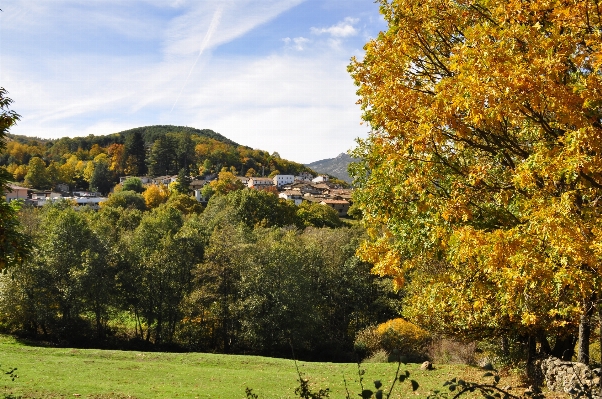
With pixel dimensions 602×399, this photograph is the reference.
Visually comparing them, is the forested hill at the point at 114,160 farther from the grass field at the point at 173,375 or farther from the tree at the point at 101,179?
the grass field at the point at 173,375

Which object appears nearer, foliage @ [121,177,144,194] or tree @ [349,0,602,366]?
tree @ [349,0,602,366]

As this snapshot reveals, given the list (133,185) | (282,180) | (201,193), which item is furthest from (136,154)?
(201,193)

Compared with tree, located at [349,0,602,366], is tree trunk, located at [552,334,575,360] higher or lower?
lower

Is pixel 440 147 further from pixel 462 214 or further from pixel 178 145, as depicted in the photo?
pixel 178 145

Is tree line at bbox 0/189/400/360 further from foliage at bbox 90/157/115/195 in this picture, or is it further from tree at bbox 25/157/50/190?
tree at bbox 25/157/50/190

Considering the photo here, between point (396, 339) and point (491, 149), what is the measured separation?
1048 inches

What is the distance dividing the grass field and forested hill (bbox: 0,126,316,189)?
88.8 m

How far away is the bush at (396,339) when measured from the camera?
103 ft

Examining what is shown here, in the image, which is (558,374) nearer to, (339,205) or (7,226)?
(7,226)

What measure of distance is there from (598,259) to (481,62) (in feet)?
10.4

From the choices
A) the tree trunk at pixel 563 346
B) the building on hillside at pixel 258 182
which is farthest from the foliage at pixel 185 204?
the tree trunk at pixel 563 346

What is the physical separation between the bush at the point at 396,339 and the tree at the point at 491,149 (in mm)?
22831

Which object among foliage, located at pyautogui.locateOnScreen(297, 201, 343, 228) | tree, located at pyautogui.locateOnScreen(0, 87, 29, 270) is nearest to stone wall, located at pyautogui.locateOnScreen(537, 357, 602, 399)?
tree, located at pyautogui.locateOnScreen(0, 87, 29, 270)

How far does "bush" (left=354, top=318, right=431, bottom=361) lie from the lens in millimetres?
31542
